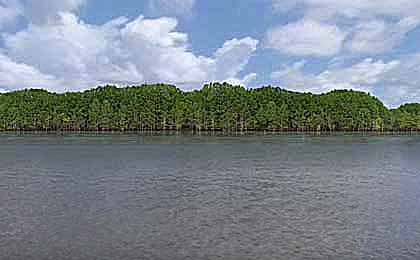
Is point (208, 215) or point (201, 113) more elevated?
point (201, 113)

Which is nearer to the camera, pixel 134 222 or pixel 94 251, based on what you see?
pixel 94 251

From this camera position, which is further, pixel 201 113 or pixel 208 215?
pixel 201 113

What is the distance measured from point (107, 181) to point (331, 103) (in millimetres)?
128838

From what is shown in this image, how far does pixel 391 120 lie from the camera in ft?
486

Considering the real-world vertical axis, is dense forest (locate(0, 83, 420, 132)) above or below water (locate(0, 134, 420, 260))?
above

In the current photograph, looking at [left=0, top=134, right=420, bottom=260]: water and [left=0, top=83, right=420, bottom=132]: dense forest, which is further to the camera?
[left=0, top=83, right=420, bottom=132]: dense forest

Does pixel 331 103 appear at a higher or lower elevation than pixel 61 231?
higher

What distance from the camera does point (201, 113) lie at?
139 metres

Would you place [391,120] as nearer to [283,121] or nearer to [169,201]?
[283,121]

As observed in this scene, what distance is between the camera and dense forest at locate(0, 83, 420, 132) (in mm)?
137750

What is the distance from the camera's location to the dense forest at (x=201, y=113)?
137750 millimetres

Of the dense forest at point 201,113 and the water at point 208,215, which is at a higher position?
the dense forest at point 201,113

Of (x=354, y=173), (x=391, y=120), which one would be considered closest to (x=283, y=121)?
(x=391, y=120)

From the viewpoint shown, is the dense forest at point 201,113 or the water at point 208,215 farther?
the dense forest at point 201,113
